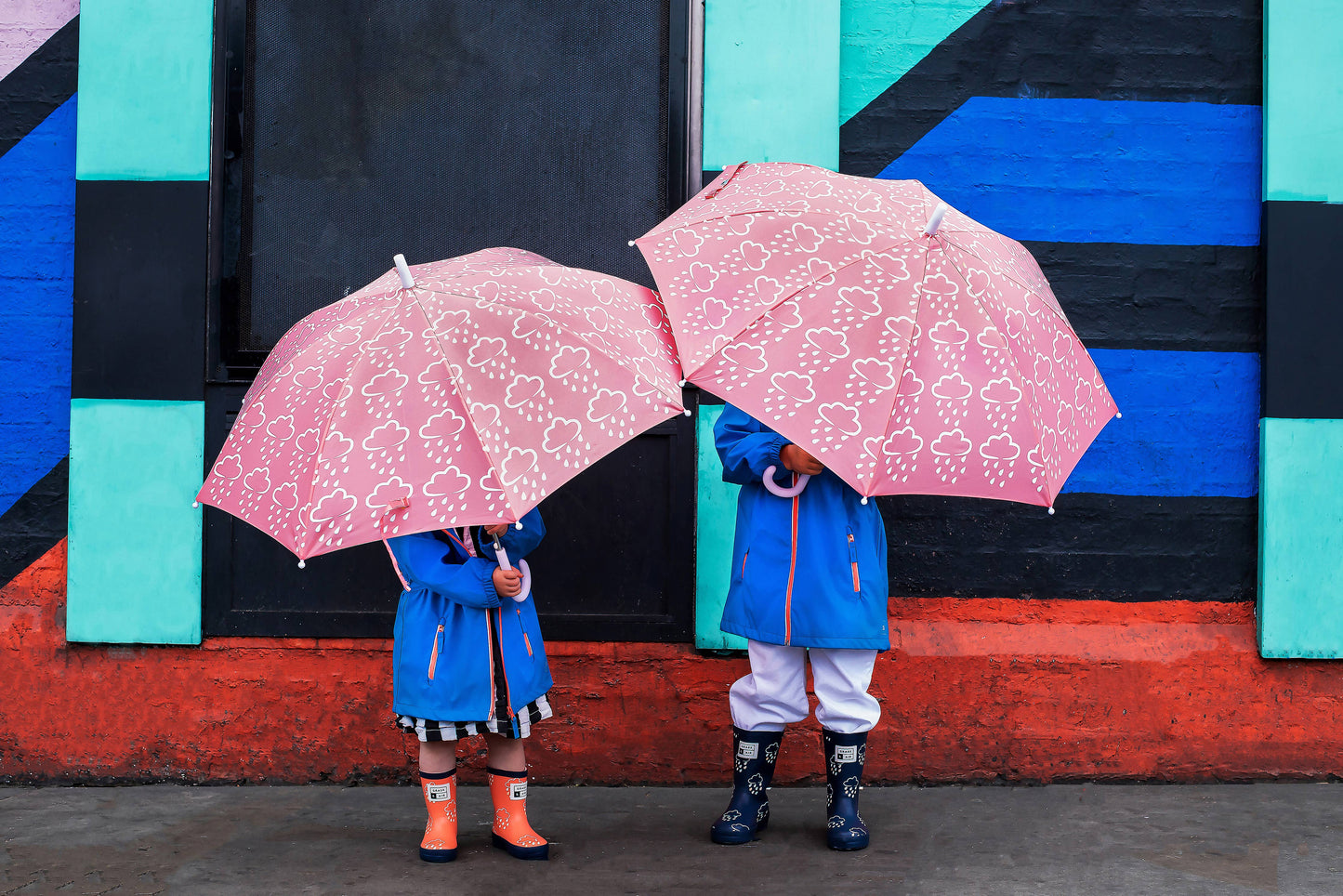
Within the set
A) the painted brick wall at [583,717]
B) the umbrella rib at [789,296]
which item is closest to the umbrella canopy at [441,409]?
the umbrella rib at [789,296]

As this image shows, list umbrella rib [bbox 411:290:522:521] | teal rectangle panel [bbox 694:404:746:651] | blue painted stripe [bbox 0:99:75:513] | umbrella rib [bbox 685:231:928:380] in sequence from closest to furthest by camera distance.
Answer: umbrella rib [bbox 411:290:522:521], umbrella rib [bbox 685:231:928:380], teal rectangle panel [bbox 694:404:746:651], blue painted stripe [bbox 0:99:75:513]

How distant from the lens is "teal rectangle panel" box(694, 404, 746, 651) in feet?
14.1

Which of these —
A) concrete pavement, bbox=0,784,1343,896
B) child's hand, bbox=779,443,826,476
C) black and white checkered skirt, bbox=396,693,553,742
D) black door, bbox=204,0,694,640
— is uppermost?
black door, bbox=204,0,694,640

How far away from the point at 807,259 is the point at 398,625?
1.68 m

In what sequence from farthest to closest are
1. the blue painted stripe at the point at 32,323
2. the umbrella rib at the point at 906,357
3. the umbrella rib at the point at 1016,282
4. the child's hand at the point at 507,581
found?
the blue painted stripe at the point at 32,323 < the child's hand at the point at 507,581 < the umbrella rib at the point at 1016,282 < the umbrella rib at the point at 906,357

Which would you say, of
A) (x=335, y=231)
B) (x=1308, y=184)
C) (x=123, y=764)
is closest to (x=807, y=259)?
(x=335, y=231)

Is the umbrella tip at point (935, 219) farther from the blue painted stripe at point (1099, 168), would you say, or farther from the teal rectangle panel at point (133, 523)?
the teal rectangle panel at point (133, 523)

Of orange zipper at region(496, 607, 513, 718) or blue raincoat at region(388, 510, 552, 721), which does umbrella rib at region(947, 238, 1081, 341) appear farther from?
orange zipper at region(496, 607, 513, 718)

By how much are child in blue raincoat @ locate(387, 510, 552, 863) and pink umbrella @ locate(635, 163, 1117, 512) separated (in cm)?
102

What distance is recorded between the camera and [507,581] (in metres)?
3.26

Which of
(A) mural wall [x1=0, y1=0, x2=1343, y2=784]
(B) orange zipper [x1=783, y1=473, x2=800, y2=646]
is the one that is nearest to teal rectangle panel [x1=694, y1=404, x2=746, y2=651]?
(A) mural wall [x1=0, y1=0, x2=1343, y2=784]

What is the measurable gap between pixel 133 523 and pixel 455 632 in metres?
1.76

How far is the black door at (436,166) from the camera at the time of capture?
14.4ft

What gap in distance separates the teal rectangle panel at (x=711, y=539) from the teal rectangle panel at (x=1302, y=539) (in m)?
2.07
